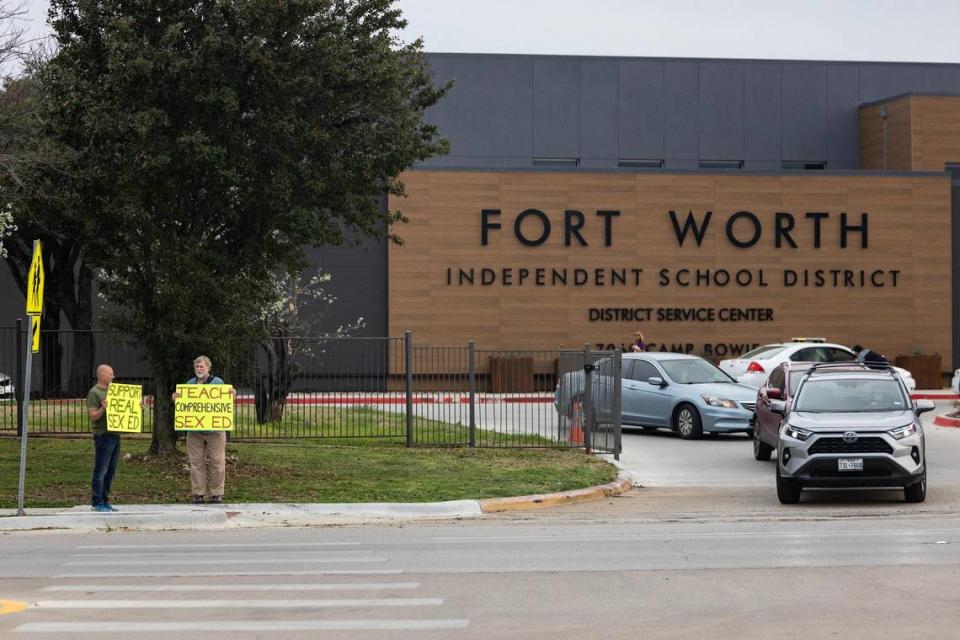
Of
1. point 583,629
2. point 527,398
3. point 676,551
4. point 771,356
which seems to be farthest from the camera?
point 771,356

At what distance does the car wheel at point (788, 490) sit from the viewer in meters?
16.7

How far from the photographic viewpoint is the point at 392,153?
19.3 m

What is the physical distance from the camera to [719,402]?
25844 millimetres

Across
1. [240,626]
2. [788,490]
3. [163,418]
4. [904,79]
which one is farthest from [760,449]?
[904,79]

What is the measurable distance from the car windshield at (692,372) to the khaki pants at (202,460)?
1200 centimetres

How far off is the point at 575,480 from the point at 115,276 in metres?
7.24

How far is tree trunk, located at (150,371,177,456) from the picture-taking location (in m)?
18.8

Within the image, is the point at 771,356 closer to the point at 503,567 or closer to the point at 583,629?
the point at 503,567

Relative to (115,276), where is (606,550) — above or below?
below

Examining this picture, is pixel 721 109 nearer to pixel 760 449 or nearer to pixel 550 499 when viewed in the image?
pixel 760 449

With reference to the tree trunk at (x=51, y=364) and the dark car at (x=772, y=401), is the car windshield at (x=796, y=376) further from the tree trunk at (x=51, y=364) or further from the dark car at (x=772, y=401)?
the tree trunk at (x=51, y=364)

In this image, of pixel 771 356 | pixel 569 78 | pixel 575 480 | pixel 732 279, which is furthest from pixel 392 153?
pixel 569 78

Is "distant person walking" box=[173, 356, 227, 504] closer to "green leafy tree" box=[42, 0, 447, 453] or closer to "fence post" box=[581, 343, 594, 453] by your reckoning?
"green leafy tree" box=[42, 0, 447, 453]

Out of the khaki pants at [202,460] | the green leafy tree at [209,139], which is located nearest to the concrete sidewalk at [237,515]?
the khaki pants at [202,460]
